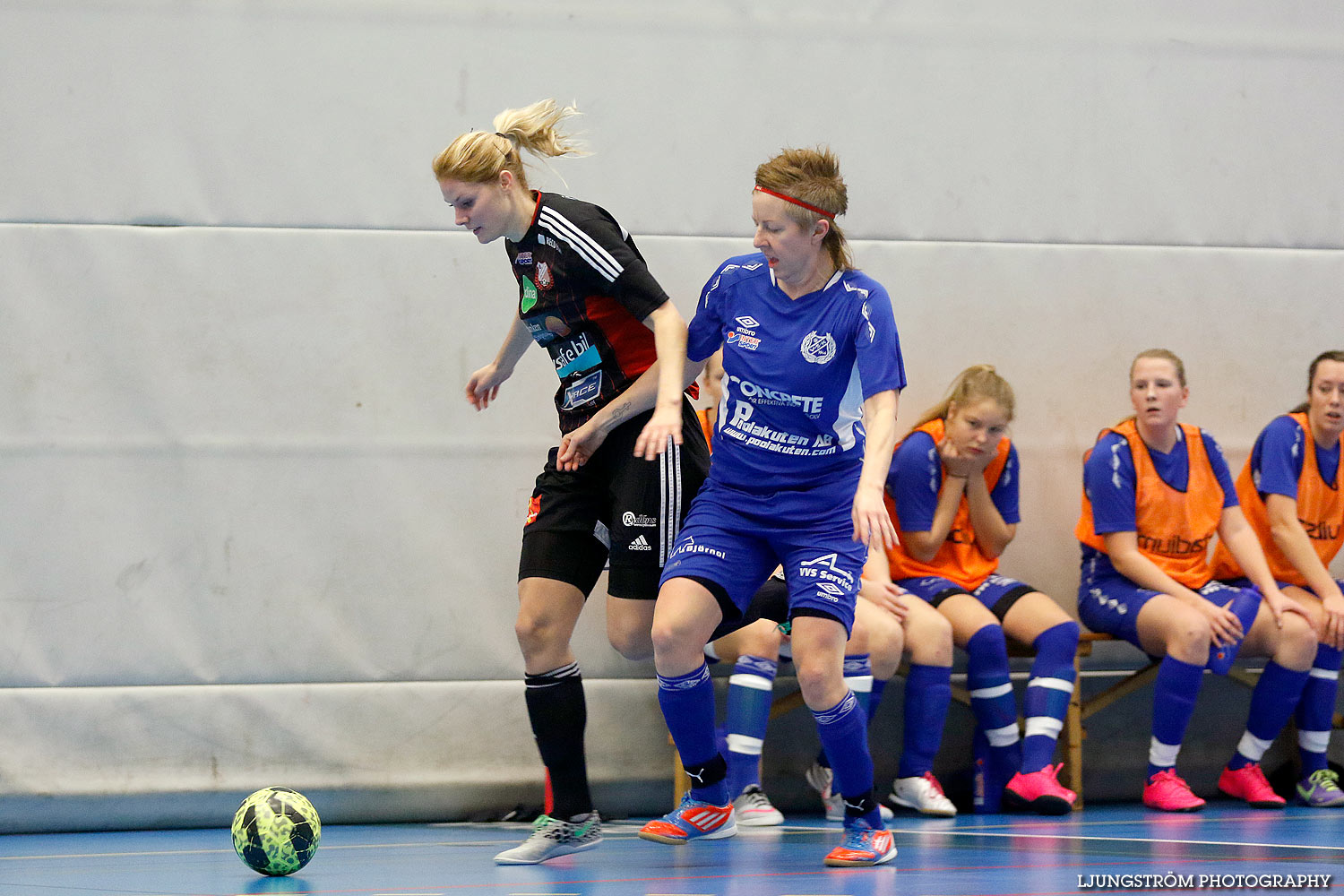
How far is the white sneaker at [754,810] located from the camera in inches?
177

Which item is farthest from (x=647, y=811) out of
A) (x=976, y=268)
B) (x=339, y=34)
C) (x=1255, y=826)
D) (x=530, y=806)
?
(x=339, y=34)

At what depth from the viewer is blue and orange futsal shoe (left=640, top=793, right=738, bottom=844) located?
3689mm

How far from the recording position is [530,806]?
16.5ft

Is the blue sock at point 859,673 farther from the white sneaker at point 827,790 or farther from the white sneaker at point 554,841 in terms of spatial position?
the white sneaker at point 554,841

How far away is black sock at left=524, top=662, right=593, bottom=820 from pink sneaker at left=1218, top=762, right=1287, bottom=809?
9.56 feet

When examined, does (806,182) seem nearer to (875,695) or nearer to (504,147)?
(504,147)

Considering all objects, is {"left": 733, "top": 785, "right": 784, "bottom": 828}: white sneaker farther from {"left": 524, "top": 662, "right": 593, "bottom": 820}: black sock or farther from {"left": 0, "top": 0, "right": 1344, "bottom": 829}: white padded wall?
{"left": 524, "top": 662, "right": 593, "bottom": 820}: black sock

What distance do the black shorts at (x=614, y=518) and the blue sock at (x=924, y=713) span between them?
4.71ft

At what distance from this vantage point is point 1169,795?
4.95 metres

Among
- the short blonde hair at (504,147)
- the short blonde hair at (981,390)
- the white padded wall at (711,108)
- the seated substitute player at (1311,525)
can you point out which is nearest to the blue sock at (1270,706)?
the seated substitute player at (1311,525)

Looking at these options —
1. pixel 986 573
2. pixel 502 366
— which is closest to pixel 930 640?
pixel 986 573

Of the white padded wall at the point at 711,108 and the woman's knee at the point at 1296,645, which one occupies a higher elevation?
the white padded wall at the point at 711,108

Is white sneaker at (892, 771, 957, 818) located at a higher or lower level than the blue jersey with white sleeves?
lower

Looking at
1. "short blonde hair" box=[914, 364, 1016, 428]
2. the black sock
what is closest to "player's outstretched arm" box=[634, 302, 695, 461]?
the black sock
